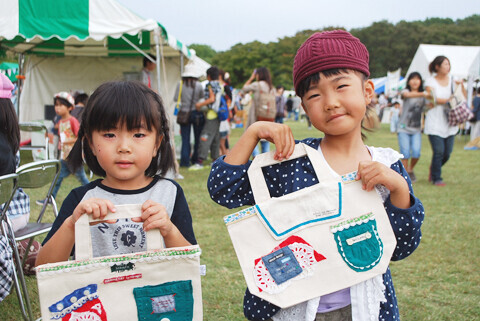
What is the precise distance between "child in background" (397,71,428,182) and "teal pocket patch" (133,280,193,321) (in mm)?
5596

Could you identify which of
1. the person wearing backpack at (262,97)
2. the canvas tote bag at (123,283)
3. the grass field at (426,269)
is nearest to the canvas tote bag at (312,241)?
the canvas tote bag at (123,283)

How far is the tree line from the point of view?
50500 millimetres

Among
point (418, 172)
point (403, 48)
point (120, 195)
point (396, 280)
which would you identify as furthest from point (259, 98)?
point (403, 48)

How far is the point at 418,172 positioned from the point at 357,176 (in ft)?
22.6

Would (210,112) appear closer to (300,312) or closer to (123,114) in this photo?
(123,114)

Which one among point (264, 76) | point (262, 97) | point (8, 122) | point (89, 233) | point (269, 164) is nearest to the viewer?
point (89, 233)

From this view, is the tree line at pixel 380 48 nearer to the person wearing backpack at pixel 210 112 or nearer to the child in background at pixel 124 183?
the person wearing backpack at pixel 210 112

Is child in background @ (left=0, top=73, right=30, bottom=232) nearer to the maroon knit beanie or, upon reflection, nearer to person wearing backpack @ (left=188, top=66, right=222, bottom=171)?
the maroon knit beanie

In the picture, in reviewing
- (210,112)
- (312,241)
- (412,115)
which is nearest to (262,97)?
(210,112)

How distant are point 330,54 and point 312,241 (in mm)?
542

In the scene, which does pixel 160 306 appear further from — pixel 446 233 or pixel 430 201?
pixel 430 201

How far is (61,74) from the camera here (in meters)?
→ 10.1

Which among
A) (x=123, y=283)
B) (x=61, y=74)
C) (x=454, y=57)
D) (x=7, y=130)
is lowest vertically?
(x=123, y=283)

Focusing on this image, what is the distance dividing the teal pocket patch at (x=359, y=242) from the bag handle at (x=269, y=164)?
0.44 feet
